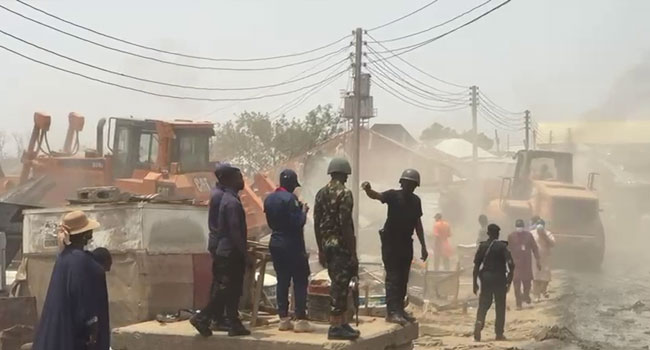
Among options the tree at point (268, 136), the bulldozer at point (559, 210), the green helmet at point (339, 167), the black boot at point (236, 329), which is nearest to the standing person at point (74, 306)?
the black boot at point (236, 329)

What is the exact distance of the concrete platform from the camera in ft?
26.4

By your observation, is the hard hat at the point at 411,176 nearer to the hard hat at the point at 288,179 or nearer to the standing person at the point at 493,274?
the hard hat at the point at 288,179

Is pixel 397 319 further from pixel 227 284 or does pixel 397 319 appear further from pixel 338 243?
pixel 227 284

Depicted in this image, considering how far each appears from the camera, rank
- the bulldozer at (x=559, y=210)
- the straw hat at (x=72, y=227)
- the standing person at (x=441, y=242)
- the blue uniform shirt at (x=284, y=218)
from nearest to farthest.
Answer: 1. the straw hat at (x=72, y=227)
2. the blue uniform shirt at (x=284, y=218)
3. the standing person at (x=441, y=242)
4. the bulldozer at (x=559, y=210)

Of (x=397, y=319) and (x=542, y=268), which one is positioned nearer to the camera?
(x=397, y=319)

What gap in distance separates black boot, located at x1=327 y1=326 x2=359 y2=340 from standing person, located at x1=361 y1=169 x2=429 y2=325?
Answer: 1156mm

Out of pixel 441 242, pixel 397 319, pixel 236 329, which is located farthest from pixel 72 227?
pixel 441 242

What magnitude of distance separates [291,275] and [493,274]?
5.59m

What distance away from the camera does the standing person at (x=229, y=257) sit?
791 centimetres

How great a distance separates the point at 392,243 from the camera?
29.9 feet

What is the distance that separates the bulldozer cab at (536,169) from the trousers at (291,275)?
19380 mm

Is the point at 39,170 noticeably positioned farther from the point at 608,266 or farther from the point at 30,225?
the point at 608,266

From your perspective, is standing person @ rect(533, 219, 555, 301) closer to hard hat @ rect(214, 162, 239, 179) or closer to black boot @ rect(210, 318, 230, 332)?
black boot @ rect(210, 318, 230, 332)

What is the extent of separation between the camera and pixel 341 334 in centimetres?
802
